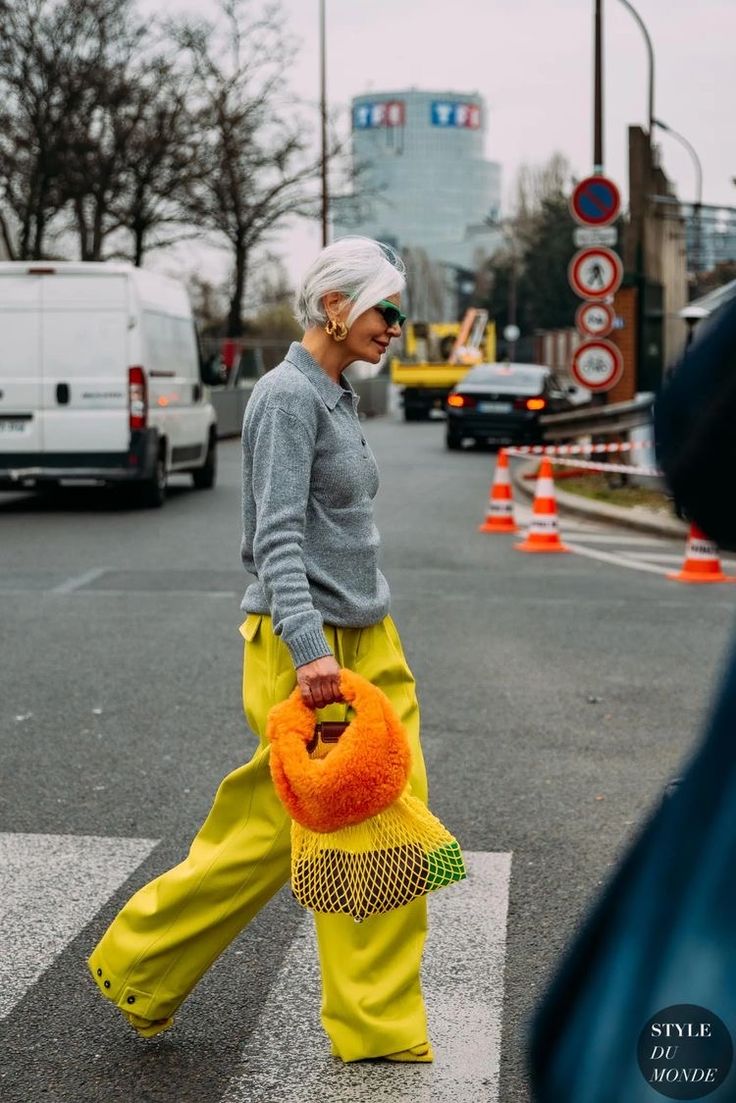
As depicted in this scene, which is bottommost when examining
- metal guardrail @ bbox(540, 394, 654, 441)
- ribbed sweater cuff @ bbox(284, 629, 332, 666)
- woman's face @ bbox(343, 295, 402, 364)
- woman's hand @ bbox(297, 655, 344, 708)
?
woman's hand @ bbox(297, 655, 344, 708)

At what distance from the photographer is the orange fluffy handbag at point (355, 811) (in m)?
3.21

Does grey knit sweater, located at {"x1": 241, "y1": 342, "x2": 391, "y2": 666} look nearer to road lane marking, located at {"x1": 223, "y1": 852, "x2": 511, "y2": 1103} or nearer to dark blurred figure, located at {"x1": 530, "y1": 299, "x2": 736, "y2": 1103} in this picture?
road lane marking, located at {"x1": 223, "y1": 852, "x2": 511, "y2": 1103}

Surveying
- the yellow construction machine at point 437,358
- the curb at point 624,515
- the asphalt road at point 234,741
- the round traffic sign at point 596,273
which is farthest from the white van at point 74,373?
the yellow construction machine at point 437,358

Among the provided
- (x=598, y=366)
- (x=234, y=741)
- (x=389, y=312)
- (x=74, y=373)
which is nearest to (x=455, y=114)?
(x=598, y=366)

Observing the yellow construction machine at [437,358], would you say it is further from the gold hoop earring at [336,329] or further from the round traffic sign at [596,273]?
the gold hoop earring at [336,329]

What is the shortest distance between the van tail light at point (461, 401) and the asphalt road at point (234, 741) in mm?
13718

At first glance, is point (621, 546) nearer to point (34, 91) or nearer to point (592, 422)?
point (592, 422)

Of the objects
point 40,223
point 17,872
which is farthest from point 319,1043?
point 40,223

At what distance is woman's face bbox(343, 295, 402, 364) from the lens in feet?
11.2

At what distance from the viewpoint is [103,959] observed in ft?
11.8

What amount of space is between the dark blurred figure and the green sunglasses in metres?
1.84

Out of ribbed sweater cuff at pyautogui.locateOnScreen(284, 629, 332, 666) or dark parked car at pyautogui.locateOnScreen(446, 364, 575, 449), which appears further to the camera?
dark parked car at pyautogui.locateOnScreen(446, 364, 575, 449)

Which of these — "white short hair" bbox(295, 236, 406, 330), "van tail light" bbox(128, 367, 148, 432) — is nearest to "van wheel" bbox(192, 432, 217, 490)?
"van tail light" bbox(128, 367, 148, 432)

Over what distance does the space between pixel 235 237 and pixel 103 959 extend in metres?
36.7
